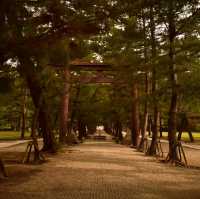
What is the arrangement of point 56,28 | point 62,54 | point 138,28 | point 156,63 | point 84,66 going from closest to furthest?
point 56,28, point 62,54, point 156,63, point 138,28, point 84,66

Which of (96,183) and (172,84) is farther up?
(172,84)

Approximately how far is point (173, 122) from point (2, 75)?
9.18 meters

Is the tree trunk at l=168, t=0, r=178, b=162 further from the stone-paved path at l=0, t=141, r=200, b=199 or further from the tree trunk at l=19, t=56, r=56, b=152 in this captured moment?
the tree trunk at l=19, t=56, r=56, b=152

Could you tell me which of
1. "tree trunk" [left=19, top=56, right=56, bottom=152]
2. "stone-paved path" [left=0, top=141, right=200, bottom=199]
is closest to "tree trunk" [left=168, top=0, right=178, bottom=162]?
"stone-paved path" [left=0, top=141, right=200, bottom=199]

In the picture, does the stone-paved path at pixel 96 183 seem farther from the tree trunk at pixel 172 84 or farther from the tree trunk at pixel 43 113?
the tree trunk at pixel 43 113

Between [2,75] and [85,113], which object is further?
[85,113]

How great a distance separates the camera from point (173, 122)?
18516 mm

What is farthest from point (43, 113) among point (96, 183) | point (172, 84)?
point (96, 183)

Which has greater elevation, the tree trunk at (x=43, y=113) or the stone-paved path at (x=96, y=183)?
the tree trunk at (x=43, y=113)

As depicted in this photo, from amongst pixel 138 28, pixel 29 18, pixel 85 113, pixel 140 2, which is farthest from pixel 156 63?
pixel 85 113

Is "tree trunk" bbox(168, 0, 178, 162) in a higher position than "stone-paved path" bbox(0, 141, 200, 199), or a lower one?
higher

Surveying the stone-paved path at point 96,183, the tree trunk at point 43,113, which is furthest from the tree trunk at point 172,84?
the tree trunk at point 43,113

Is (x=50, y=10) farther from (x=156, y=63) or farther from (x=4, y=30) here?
(x=156, y=63)

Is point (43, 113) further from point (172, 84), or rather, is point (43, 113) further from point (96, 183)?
point (96, 183)
